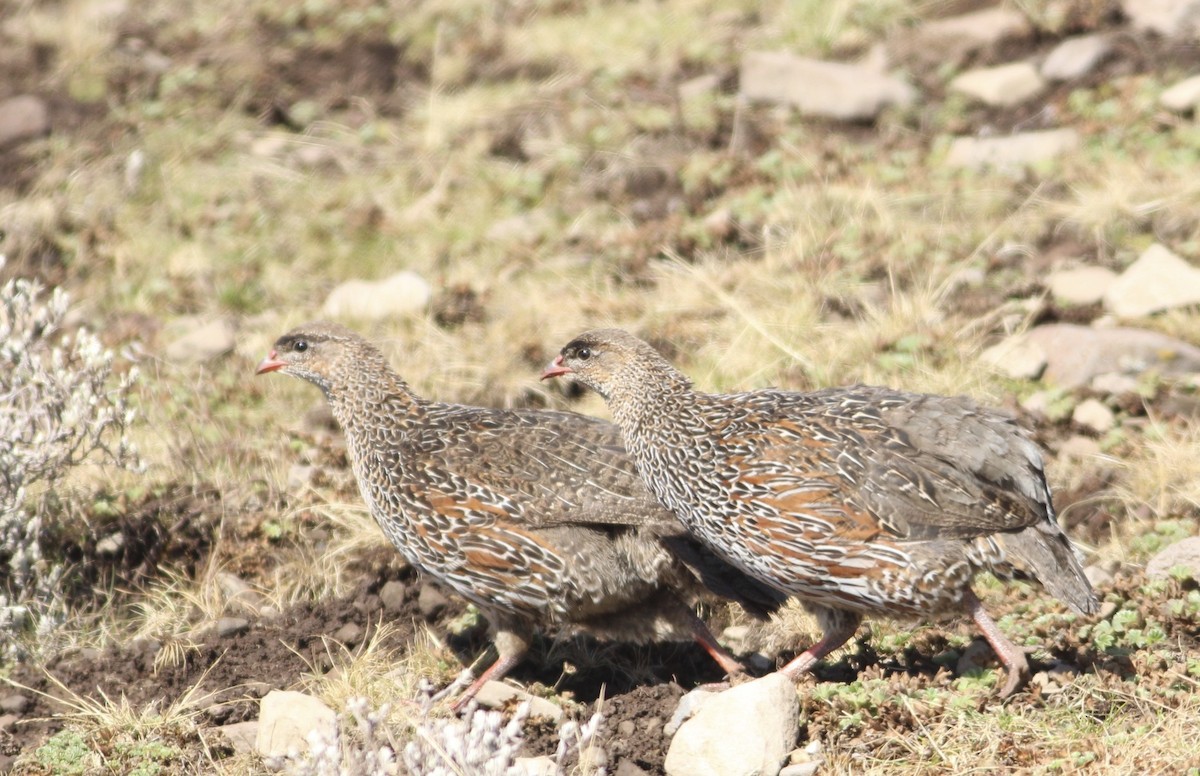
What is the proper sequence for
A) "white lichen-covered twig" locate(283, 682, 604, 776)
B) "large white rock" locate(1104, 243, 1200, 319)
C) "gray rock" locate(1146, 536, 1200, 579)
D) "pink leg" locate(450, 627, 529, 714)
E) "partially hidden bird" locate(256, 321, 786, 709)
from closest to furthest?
"white lichen-covered twig" locate(283, 682, 604, 776)
"partially hidden bird" locate(256, 321, 786, 709)
"gray rock" locate(1146, 536, 1200, 579)
"pink leg" locate(450, 627, 529, 714)
"large white rock" locate(1104, 243, 1200, 319)

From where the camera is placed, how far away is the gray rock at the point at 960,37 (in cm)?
1134

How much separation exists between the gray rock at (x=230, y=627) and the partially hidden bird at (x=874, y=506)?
2.12 metres

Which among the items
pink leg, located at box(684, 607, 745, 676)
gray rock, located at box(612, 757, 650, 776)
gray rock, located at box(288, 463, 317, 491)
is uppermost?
gray rock, located at box(612, 757, 650, 776)

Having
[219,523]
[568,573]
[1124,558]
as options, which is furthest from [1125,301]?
[219,523]

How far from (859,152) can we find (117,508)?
575 cm

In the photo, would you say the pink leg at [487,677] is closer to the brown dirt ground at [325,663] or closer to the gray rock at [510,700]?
the gray rock at [510,700]

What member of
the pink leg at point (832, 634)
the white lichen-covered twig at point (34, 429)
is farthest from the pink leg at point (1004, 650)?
the white lichen-covered twig at point (34, 429)

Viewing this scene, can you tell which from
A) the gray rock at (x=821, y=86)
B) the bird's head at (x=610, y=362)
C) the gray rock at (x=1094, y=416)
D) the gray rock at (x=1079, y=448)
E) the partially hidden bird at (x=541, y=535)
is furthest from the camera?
the gray rock at (x=821, y=86)

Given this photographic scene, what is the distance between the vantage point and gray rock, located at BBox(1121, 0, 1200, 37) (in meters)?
10.9

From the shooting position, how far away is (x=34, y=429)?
6.95m

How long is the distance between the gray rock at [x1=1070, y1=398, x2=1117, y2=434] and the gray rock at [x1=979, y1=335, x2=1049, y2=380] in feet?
1.19

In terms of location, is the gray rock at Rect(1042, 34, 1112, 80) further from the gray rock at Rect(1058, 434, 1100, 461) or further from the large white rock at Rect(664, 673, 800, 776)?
the large white rock at Rect(664, 673, 800, 776)

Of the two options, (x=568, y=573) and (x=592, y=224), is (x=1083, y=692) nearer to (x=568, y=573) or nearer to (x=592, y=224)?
(x=568, y=573)

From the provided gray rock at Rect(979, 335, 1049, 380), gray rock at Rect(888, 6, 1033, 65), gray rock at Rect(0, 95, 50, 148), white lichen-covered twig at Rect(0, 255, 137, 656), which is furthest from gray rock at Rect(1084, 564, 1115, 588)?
gray rock at Rect(0, 95, 50, 148)
